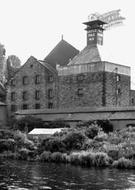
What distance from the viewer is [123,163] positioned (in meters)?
31.3

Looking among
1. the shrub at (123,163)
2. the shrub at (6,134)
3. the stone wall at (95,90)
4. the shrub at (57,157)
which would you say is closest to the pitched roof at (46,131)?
the shrub at (6,134)

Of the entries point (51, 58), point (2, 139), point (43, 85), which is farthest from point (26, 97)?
point (2, 139)

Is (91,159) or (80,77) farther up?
(80,77)

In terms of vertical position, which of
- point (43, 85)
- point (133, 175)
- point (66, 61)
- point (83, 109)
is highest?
point (66, 61)

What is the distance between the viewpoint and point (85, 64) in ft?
190

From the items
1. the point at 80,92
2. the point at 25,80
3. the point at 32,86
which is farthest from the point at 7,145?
the point at 25,80

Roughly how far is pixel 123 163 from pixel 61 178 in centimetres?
746

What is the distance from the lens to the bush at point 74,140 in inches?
1489

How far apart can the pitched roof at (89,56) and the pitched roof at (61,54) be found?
648 centimetres

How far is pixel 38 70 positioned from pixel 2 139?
23066 mm

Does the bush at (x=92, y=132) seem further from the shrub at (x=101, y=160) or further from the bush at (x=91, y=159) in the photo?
the shrub at (x=101, y=160)

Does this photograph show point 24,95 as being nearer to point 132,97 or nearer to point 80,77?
point 80,77

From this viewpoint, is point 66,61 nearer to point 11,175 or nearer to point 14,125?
point 14,125

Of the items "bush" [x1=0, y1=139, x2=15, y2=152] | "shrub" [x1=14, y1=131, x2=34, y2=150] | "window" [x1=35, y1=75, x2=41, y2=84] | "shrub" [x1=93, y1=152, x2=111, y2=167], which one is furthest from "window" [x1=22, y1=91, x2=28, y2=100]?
"shrub" [x1=93, y1=152, x2=111, y2=167]
